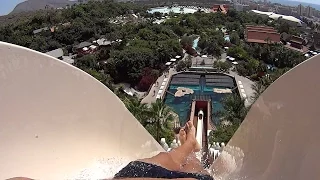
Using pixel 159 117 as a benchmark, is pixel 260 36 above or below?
below

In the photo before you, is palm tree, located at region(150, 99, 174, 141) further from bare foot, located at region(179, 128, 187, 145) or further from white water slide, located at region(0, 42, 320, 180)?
bare foot, located at region(179, 128, 187, 145)

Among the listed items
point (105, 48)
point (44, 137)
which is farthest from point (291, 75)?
point (105, 48)

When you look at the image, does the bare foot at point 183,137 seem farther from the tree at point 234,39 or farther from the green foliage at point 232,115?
the tree at point 234,39

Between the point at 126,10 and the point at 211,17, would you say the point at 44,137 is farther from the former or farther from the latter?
the point at 126,10

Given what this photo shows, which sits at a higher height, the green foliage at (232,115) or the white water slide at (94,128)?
the white water slide at (94,128)

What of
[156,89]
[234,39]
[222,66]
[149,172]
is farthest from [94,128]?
[234,39]

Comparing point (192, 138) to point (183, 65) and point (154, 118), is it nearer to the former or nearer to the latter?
point (154, 118)

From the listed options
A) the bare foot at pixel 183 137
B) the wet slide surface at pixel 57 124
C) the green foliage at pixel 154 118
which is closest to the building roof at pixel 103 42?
the green foliage at pixel 154 118
